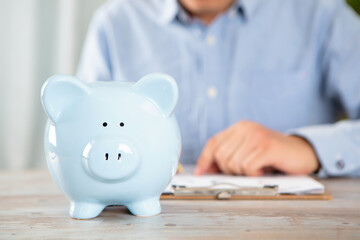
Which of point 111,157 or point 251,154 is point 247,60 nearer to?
point 251,154

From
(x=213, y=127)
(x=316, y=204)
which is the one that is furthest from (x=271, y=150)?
(x=213, y=127)

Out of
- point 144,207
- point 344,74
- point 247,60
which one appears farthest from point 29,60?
point 144,207

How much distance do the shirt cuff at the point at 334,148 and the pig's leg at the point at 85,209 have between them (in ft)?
1.74

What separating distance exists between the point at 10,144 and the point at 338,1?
4.17 feet

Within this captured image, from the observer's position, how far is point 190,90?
124 centimetres

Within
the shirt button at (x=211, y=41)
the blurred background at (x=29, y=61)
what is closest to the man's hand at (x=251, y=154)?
the shirt button at (x=211, y=41)

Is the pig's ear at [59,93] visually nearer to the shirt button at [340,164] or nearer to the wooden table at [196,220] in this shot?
the wooden table at [196,220]

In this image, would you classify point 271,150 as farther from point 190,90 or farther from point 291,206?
point 190,90

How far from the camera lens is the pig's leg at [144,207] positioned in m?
0.53

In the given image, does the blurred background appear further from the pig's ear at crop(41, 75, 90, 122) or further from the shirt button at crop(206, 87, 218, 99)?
the pig's ear at crop(41, 75, 90, 122)

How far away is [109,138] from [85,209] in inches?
3.9

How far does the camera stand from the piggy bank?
483mm

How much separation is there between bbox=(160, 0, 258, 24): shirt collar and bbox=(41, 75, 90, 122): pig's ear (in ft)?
2.59

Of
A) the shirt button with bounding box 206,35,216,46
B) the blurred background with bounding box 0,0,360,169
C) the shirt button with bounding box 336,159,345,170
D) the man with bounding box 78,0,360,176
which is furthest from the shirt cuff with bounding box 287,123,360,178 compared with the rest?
the blurred background with bounding box 0,0,360,169
